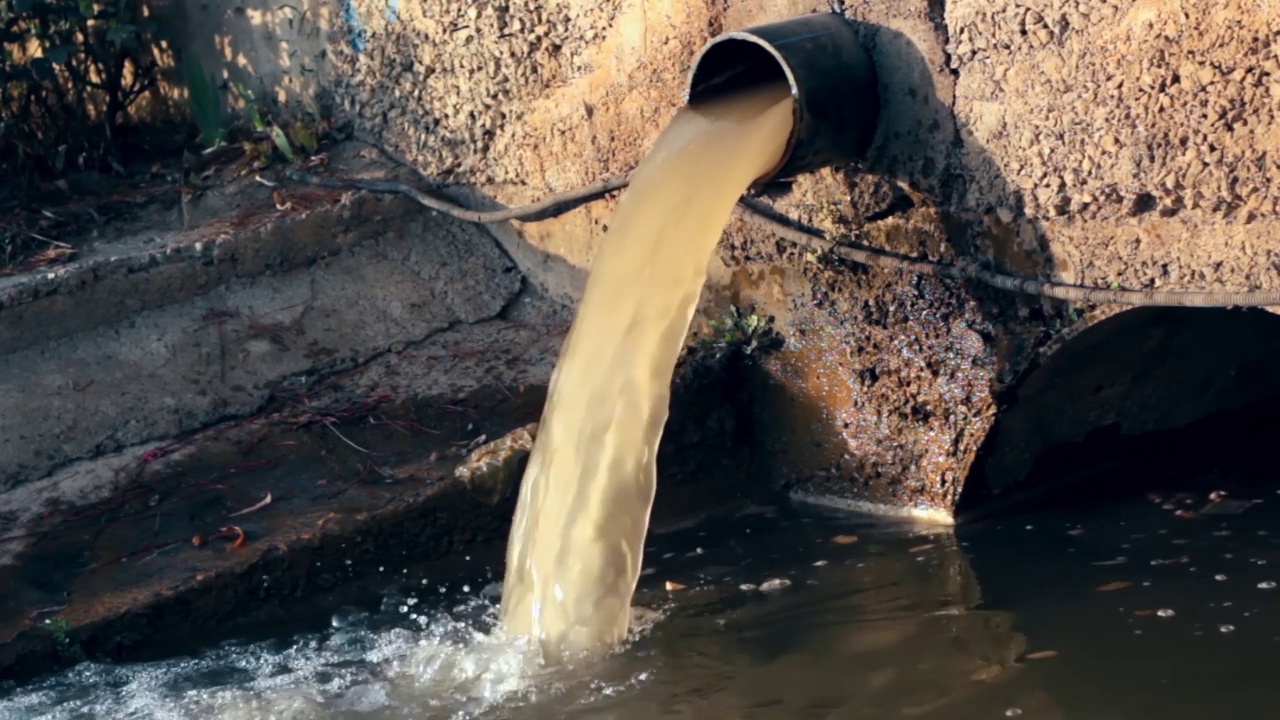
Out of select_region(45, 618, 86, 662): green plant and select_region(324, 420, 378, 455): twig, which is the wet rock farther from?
select_region(45, 618, 86, 662): green plant

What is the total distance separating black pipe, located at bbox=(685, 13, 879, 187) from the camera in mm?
4008

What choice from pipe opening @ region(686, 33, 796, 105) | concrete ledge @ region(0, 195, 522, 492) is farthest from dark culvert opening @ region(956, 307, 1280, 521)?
concrete ledge @ region(0, 195, 522, 492)

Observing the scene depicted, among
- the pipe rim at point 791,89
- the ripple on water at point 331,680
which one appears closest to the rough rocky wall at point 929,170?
the pipe rim at point 791,89

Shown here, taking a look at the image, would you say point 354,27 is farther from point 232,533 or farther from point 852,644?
point 852,644

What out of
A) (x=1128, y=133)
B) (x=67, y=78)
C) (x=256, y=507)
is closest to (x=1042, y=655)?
(x=1128, y=133)

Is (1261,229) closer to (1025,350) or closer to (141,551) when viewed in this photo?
(1025,350)

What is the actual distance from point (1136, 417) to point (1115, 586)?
105 centimetres

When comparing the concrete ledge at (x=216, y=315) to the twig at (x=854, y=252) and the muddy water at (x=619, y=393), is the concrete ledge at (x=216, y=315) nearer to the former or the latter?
the twig at (x=854, y=252)

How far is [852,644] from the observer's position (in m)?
3.49

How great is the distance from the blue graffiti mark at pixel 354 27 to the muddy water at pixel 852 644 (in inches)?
100

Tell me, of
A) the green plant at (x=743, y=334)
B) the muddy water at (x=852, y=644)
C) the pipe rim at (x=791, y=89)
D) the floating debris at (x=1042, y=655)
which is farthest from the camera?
the green plant at (x=743, y=334)

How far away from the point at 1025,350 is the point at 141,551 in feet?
8.74

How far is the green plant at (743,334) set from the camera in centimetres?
471

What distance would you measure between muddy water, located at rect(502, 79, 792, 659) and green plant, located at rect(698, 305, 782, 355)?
0.67 metres
